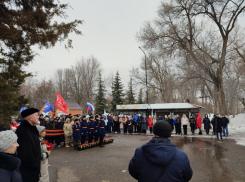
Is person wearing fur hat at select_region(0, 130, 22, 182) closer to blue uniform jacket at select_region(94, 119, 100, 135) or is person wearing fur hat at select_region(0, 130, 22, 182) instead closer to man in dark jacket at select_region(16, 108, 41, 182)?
man in dark jacket at select_region(16, 108, 41, 182)

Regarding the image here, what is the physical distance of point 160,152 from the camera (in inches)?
93.0

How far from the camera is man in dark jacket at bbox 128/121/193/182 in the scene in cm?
234

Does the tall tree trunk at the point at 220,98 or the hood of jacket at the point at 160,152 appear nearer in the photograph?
the hood of jacket at the point at 160,152

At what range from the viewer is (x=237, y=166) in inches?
289

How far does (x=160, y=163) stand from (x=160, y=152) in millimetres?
128

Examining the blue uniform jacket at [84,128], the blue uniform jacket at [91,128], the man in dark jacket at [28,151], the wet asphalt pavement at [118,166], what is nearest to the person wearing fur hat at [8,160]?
the man in dark jacket at [28,151]

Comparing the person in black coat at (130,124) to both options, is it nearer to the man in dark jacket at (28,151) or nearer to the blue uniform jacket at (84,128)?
the blue uniform jacket at (84,128)

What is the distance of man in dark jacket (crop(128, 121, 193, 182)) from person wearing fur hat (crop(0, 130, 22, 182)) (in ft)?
4.89

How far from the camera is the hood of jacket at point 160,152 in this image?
2.32 metres

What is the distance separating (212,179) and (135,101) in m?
36.4

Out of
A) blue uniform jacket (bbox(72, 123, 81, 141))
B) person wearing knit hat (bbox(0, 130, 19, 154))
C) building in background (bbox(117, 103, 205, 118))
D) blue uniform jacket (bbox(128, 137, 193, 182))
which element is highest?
building in background (bbox(117, 103, 205, 118))

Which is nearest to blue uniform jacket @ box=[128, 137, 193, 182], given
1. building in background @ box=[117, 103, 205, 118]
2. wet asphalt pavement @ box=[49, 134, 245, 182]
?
wet asphalt pavement @ box=[49, 134, 245, 182]

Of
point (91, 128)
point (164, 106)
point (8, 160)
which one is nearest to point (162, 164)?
point (8, 160)

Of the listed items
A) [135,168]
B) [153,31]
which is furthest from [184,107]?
[135,168]
